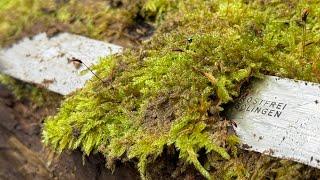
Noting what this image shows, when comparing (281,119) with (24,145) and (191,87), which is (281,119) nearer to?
(191,87)

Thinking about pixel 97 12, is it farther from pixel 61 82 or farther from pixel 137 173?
pixel 137 173

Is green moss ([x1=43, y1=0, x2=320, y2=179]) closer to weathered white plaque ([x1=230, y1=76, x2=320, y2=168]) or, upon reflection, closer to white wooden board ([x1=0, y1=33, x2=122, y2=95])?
weathered white plaque ([x1=230, y1=76, x2=320, y2=168])

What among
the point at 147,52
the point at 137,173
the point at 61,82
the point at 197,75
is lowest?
the point at 61,82

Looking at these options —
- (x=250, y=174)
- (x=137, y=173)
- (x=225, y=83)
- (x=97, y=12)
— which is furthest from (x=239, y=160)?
(x=97, y=12)

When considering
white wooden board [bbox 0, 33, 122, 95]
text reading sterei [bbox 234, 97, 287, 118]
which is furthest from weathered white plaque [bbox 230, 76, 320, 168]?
white wooden board [bbox 0, 33, 122, 95]

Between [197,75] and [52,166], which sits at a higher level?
[197,75]

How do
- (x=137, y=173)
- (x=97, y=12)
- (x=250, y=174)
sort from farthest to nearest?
(x=97, y=12)
(x=137, y=173)
(x=250, y=174)

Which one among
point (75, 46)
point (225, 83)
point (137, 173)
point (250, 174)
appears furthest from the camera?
point (75, 46)
